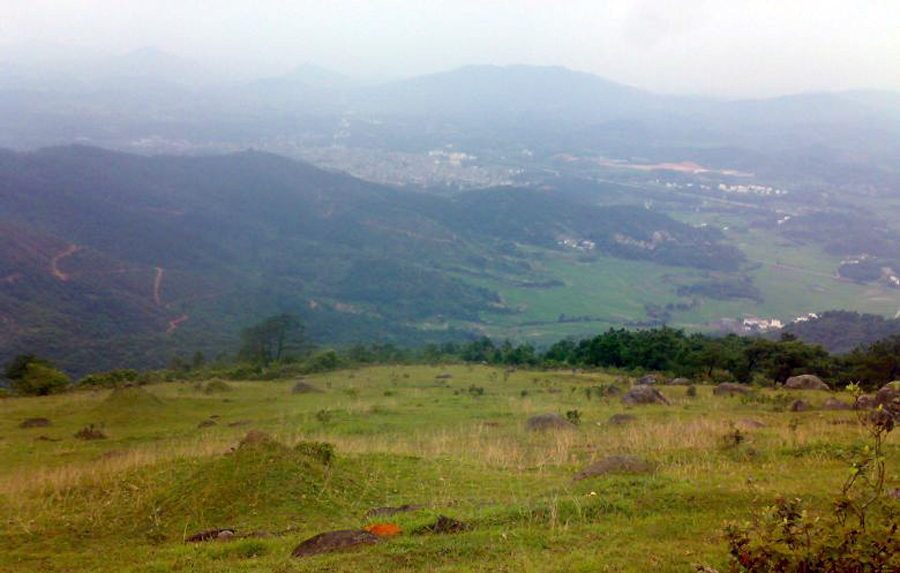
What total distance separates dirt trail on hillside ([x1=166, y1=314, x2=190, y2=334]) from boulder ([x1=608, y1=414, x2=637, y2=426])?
1840 inches

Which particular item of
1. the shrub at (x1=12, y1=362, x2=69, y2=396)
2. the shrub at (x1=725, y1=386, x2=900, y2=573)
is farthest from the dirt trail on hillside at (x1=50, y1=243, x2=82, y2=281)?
the shrub at (x1=725, y1=386, x2=900, y2=573)

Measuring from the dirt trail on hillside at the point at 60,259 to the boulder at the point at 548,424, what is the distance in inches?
2220

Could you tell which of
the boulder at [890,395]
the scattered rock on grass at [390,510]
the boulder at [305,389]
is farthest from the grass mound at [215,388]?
the boulder at [890,395]

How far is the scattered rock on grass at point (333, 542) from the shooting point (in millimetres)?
6605

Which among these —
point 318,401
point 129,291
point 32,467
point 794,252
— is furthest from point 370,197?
point 32,467

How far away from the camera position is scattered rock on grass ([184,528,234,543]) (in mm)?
7637

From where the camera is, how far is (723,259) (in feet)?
316

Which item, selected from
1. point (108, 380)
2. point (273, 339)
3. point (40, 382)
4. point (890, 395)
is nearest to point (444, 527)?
Answer: point (890, 395)

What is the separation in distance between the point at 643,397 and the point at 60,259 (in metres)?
62.3

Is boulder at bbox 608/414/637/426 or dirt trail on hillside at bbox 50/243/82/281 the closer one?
boulder at bbox 608/414/637/426

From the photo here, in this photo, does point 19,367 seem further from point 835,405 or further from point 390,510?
point 835,405

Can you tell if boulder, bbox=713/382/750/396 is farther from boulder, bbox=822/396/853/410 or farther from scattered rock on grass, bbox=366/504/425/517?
scattered rock on grass, bbox=366/504/425/517

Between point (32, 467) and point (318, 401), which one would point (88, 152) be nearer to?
point (318, 401)

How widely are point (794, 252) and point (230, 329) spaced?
88.5 meters
